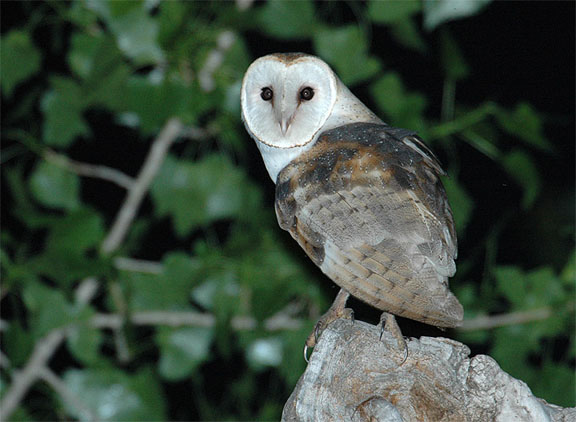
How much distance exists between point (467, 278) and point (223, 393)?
1.31 meters

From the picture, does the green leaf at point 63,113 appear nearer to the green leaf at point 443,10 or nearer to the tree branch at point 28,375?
the tree branch at point 28,375

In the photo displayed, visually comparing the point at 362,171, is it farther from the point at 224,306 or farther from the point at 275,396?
the point at 275,396

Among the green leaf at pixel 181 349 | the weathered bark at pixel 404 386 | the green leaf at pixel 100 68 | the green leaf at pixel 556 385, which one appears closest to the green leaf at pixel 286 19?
the green leaf at pixel 100 68

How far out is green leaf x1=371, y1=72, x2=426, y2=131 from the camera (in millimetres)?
2953

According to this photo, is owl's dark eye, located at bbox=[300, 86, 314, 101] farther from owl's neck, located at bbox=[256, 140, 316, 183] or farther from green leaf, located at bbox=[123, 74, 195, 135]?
green leaf, located at bbox=[123, 74, 195, 135]

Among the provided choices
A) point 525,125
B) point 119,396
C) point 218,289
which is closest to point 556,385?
point 525,125

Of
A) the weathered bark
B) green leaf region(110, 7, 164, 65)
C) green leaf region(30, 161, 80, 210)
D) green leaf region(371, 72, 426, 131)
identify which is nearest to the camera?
the weathered bark

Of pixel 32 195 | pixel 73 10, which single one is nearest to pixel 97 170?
pixel 32 195

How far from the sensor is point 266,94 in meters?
2.38

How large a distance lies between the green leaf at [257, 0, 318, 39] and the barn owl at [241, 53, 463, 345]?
0.54 meters

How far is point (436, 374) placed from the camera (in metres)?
1.86

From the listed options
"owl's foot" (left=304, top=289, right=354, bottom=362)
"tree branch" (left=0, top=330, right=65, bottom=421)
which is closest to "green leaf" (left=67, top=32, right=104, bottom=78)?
"tree branch" (left=0, top=330, right=65, bottom=421)

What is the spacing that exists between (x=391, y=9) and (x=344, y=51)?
0.74ft

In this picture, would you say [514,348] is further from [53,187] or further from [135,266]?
[53,187]
